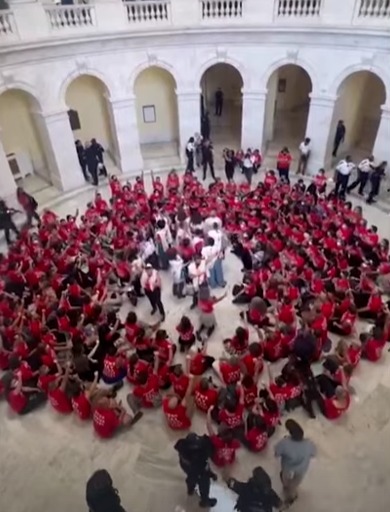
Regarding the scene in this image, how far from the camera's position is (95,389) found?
7219 mm

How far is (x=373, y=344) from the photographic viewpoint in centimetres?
790

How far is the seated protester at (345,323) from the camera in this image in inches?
328

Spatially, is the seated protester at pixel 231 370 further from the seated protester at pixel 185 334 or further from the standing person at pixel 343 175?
the standing person at pixel 343 175

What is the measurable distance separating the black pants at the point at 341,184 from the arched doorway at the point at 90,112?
8.21m

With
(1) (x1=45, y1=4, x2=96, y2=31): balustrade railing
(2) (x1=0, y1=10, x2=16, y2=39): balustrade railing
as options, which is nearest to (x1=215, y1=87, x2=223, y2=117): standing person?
(1) (x1=45, y1=4, x2=96, y2=31): balustrade railing

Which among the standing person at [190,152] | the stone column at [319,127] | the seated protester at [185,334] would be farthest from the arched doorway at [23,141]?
the seated protester at [185,334]

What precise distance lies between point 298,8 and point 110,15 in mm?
5879

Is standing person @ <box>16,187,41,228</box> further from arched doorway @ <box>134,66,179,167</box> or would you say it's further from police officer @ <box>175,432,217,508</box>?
police officer @ <box>175,432,217,508</box>

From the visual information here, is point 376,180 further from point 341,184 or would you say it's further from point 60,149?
point 60,149

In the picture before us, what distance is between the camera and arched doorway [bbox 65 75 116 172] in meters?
16.0

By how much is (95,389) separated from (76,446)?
1.00 meters

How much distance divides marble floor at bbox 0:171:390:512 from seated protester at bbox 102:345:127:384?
417 millimetres

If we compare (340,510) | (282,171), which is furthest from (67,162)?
(340,510)

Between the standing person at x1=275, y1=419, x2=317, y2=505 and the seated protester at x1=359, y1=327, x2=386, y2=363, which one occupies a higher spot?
the standing person at x1=275, y1=419, x2=317, y2=505
